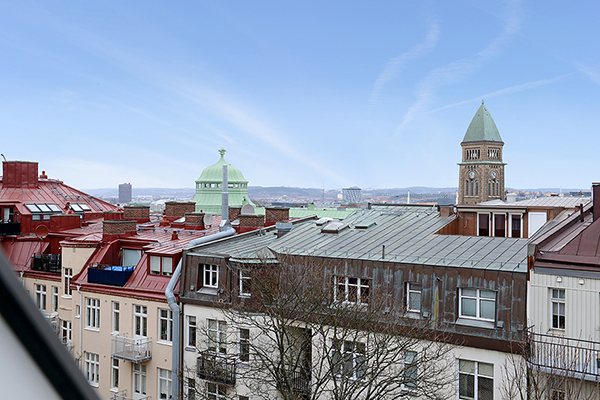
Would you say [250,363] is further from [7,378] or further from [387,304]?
[7,378]

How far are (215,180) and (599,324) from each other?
7859 centimetres

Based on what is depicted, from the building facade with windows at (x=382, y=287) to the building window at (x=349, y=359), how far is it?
6 cm

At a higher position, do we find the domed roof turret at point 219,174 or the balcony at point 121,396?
Result: the domed roof turret at point 219,174

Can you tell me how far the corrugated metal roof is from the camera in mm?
22547

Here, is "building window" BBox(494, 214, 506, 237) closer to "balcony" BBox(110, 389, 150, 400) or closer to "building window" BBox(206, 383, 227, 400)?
"building window" BBox(206, 383, 227, 400)

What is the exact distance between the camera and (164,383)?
28781mm

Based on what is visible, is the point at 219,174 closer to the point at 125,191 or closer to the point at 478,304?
the point at 478,304

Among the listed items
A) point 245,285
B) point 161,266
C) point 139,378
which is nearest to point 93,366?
point 139,378

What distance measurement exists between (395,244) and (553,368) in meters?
10.1

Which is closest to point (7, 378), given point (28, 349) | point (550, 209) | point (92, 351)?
point (28, 349)

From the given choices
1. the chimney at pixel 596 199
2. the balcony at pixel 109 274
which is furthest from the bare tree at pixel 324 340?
the chimney at pixel 596 199

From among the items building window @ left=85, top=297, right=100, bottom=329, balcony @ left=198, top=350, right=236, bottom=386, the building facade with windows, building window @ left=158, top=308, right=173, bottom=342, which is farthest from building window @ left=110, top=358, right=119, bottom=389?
balcony @ left=198, top=350, right=236, bottom=386

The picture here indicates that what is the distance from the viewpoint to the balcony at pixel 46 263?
36062mm

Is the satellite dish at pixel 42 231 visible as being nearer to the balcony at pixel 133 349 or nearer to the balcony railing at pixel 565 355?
the balcony at pixel 133 349
